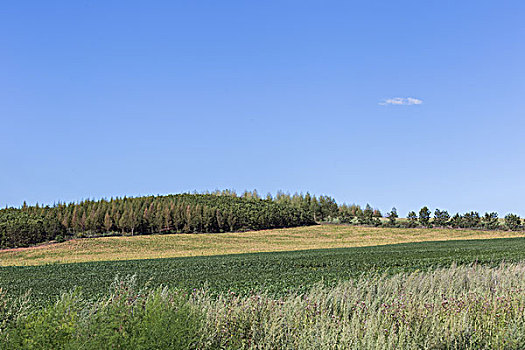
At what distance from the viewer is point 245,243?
69250 mm

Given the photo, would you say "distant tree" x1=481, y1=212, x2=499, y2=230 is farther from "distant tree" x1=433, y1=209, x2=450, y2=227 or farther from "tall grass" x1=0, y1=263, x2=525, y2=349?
"tall grass" x1=0, y1=263, x2=525, y2=349

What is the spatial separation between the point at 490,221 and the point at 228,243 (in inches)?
1965

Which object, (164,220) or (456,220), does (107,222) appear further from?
(456,220)

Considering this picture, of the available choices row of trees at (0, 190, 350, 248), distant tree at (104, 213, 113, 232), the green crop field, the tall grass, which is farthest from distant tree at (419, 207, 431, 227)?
the tall grass

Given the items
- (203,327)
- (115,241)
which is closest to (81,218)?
(115,241)

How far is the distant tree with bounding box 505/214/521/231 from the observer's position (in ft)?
255

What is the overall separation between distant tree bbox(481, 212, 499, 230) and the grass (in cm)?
641

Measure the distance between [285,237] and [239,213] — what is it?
20650mm

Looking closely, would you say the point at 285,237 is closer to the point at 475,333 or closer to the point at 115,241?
the point at 115,241

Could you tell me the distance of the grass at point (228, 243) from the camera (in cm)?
5866

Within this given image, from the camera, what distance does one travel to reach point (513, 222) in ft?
257

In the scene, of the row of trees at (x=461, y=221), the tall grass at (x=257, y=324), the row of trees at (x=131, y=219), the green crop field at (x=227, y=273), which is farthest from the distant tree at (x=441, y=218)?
the tall grass at (x=257, y=324)

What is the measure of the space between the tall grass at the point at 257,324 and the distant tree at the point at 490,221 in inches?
3148

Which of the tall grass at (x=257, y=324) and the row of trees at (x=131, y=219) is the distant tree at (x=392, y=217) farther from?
the tall grass at (x=257, y=324)
